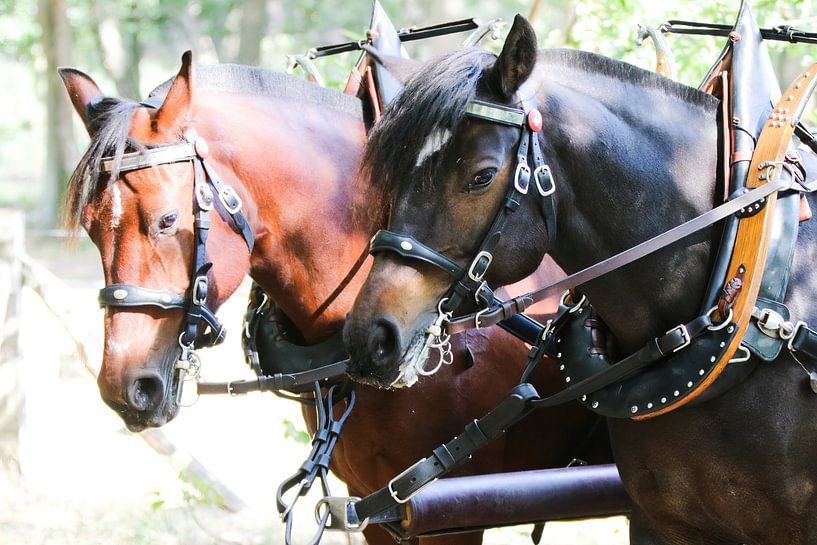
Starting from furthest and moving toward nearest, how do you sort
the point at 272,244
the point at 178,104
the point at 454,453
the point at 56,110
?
the point at 56,110 → the point at 272,244 → the point at 178,104 → the point at 454,453

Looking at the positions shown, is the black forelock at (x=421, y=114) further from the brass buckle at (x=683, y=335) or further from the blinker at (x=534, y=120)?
the brass buckle at (x=683, y=335)

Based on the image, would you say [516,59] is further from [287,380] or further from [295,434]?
[295,434]

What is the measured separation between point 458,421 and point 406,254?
41.0 inches

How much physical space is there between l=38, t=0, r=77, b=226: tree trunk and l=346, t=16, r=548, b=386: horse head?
12.9m

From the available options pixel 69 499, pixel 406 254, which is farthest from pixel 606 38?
pixel 69 499

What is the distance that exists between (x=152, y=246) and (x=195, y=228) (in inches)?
5.0

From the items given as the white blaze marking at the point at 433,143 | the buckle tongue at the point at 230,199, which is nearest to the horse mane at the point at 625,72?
the white blaze marking at the point at 433,143

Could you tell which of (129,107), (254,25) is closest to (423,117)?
(129,107)

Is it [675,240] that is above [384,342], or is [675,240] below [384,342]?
above

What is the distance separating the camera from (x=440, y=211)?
2.11 meters

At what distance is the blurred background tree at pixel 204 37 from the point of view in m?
5.16

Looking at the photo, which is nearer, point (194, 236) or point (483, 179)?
point (483, 179)

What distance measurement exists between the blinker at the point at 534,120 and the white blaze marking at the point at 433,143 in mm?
180

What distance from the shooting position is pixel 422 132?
2.12 meters
